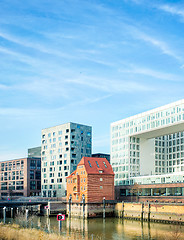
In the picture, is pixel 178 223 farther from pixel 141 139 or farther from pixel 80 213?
pixel 141 139

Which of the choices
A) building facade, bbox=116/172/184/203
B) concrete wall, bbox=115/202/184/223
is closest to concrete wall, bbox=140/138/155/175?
building facade, bbox=116/172/184/203

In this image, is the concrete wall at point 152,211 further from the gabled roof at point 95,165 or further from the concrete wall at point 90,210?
the gabled roof at point 95,165

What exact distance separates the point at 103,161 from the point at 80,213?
19.5 meters

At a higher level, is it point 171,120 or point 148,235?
point 171,120

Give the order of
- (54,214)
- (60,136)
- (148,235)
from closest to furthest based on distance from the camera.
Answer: (148,235) → (54,214) → (60,136)

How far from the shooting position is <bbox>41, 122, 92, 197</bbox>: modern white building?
147m

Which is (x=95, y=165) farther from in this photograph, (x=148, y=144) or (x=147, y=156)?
(x=148, y=144)

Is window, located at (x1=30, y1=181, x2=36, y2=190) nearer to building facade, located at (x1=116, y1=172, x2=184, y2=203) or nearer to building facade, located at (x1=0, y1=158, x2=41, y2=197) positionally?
building facade, located at (x1=0, y1=158, x2=41, y2=197)

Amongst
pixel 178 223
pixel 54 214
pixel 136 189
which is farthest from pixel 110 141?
pixel 178 223

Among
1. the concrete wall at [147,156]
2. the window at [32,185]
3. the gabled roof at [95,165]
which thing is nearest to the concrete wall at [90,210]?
the gabled roof at [95,165]

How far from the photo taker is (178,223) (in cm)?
7850

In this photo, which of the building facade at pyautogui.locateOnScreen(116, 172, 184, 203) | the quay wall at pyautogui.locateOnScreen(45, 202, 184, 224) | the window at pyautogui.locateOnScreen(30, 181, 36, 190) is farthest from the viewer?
the window at pyautogui.locateOnScreen(30, 181, 36, 190)

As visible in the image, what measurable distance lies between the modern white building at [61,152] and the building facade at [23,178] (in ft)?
71.1

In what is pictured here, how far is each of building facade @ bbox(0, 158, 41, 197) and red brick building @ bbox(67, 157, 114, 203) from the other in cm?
7031
